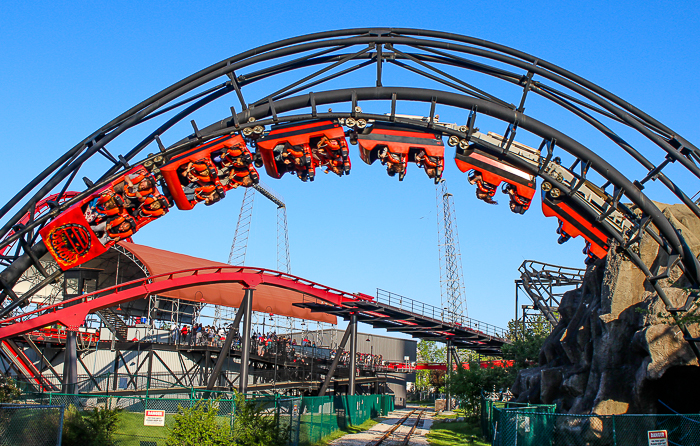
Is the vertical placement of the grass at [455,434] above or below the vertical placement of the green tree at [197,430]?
below

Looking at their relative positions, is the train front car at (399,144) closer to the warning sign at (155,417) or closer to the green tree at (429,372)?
the warning sign at (155,417)

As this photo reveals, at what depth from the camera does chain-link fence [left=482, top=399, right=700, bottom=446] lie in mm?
12695

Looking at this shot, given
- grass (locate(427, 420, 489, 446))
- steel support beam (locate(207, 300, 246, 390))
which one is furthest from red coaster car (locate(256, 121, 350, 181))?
grass (locate(427, 420, 489, 446))

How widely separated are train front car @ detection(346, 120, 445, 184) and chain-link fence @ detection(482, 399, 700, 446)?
6.45m

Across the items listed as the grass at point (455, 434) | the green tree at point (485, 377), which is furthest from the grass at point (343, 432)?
the green tree at point (485, 377)

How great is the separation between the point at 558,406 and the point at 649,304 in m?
6.99

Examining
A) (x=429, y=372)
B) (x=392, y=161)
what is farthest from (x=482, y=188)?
(x=429, y=372)

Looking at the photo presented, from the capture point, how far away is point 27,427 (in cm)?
1255

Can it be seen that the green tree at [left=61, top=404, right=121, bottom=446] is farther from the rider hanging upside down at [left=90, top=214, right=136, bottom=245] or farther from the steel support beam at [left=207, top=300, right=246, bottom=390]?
the steel support beam at [left=207, top=300, right=246, bottom=390]

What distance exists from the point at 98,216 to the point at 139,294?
36.8ft

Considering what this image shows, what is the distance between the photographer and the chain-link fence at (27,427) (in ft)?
40.3

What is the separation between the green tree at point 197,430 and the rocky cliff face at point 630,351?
35.0 feet

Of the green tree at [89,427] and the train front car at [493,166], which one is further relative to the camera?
the green tree at [89,427]

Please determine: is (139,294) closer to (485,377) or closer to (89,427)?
(89,427)
